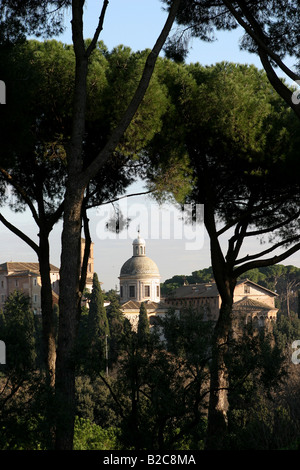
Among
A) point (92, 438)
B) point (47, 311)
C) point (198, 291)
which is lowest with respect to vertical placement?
point (92, 438)

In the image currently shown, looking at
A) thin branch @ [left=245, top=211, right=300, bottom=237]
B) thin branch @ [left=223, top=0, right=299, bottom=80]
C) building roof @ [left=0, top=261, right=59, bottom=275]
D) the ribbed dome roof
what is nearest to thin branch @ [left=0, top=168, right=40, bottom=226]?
thin branch @ [left=245, top=211, right=300, bottom=237]

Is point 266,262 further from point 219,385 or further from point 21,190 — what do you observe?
point 21,190

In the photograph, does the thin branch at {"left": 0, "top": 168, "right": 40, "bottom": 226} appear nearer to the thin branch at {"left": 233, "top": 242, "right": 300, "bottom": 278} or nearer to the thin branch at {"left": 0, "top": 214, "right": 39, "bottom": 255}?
the thin branch at {"left": 0, "top": 214, "right": 39, "bottom": 255}

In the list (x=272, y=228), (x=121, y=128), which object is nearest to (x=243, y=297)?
(x=272, y=228)

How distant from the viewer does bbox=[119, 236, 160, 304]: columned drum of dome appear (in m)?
90.7

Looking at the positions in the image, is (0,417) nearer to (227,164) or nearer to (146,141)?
(146,141)

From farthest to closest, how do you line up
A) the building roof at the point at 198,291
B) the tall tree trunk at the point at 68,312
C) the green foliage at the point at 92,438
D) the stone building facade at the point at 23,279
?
the stone building facade at the point at 23,279, the building roof at the point at 198,291, the green foliage at the point at 92,438, the tall tree trunk at the point at 68,312

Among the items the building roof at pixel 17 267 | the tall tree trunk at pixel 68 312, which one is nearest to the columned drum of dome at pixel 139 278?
the building roof at pixel 17 267

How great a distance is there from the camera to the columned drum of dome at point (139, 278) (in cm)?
9069

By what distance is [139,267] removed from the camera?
3573 inches

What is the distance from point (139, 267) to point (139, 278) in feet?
4.84

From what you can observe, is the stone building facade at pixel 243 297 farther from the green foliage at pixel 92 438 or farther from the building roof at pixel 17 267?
the green foliage at pixel 92 438

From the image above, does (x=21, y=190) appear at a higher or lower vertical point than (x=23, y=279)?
lower
